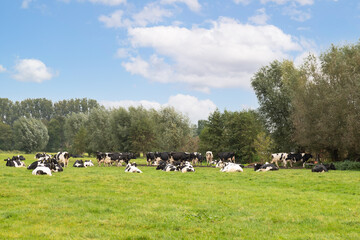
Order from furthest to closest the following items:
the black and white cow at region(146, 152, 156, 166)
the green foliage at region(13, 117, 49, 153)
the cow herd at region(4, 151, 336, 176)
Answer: the green foliage at region(13, 117, 49, 153)
the black and white cow at region(146, 152, 156, 166)
the cow herd at region(4, 151, 336, 176)

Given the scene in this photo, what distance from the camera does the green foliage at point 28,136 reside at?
10325cm

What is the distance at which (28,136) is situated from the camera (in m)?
103

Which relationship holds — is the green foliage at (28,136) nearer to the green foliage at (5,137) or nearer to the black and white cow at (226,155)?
the green foliage at (5,137)

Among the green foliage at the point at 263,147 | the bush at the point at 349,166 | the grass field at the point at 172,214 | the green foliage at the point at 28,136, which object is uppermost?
the green foliage at the point at 28,136

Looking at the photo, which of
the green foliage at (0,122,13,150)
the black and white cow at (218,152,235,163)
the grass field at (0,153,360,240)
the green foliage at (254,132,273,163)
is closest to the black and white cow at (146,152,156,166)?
the black and white cow at (218,152,235,163)

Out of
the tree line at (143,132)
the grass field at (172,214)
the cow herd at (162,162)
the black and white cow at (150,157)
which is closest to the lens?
the grass field at (172,214)

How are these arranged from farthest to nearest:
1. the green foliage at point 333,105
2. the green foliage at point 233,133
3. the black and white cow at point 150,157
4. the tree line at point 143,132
→ the tree line at point 143,132, the green foliage at point 233,133, the black and white cow at point 150,157, the green foliage at point 333,105

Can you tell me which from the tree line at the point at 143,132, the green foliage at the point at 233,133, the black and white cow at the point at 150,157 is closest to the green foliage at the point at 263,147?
the tree line at the point at 143,132

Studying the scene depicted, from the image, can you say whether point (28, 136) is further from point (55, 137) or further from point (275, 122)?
point (275, 122)

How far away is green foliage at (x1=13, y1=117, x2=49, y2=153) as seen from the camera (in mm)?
103250

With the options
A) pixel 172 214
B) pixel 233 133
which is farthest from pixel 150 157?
pixel 172 214

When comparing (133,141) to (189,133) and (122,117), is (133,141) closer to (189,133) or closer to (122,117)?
(122,117)

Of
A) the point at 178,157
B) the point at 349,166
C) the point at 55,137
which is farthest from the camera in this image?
the point at 55,137

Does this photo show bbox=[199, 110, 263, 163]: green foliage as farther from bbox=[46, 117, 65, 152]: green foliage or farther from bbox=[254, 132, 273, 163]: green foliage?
bbox=[46, 117, 65, 152]: green foliage
